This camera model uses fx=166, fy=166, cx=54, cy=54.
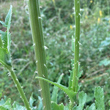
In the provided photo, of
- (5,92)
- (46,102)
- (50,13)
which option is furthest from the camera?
(50,13)

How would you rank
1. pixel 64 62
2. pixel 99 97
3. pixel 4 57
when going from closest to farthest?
pixel 4 57 → pixel 99 97 → pixel 64 62

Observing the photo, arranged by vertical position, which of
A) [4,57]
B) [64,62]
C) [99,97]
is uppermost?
[4,57]

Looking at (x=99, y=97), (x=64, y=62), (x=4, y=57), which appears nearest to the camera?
(x=4, y=57)

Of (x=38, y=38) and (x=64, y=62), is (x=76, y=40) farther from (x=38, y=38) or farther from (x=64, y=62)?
(x=64, y=62)

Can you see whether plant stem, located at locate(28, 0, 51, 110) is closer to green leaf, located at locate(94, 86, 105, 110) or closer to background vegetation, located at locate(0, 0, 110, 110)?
green leaf, located at locate(94, 86, 105, 110)

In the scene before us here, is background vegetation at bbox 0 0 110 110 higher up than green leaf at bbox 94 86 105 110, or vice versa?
green leaf at bbox 94 86 105 110

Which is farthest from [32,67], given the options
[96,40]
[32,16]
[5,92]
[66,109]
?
[32,16]

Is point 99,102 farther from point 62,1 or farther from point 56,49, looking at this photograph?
point 62,1

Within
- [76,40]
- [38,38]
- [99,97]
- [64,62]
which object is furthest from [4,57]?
[64,62]

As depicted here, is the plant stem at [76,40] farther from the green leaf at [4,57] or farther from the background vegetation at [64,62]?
the background vegetation at [64,62]

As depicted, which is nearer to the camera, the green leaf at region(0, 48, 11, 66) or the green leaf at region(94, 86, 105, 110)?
the green leaf at region(0, 48, 11, 66)

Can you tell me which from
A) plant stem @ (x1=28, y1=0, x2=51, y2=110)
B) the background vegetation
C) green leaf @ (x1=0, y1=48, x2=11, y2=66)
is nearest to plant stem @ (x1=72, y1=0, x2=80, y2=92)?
plant stem @ (x1=28, y1=0, x2=51, y2=110)
